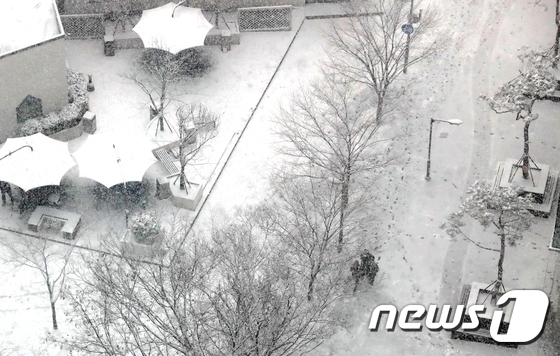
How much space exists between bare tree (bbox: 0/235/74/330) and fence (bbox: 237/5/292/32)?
61.5 ft

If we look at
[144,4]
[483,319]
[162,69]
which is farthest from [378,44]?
[483,319]

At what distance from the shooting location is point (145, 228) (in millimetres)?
50938

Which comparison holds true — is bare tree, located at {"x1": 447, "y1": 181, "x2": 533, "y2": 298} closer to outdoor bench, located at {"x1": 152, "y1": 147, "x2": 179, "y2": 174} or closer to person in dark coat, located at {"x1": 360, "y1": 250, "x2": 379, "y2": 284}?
person in dark coat, located at {"x1": 360, "y1": 250, "x2": 379, "y2": 284}

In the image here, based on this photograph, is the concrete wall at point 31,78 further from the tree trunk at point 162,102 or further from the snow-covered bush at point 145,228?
the snow-covered bush at point 145,228

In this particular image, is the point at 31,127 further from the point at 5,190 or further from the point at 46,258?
the point at 46,258

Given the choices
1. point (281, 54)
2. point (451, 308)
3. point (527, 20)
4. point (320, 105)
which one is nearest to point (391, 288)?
point (451, 308)

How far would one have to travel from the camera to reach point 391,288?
5116 cm

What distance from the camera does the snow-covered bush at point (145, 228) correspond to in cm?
5097

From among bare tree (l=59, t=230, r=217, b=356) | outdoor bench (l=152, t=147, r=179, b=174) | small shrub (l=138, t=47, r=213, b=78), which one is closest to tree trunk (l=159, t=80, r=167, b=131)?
outdoor bench (l=152, t=147, r=179, b=174)

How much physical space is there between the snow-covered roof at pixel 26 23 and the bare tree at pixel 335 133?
12809 mm

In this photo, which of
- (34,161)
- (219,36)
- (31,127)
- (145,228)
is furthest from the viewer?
(219,36)

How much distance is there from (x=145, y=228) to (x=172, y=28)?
45.9ft

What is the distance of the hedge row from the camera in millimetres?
56434

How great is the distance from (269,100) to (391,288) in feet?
46.8
